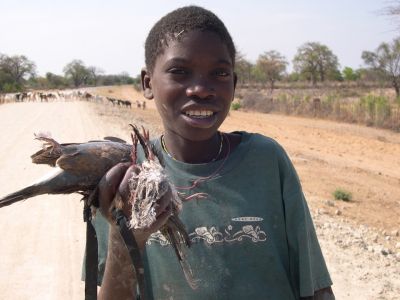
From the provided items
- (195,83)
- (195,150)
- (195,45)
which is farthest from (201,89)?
(195,150)

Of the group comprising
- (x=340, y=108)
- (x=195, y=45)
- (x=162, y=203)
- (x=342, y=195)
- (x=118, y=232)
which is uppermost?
(x=195, y=45)

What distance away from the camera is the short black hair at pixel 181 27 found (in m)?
1.57

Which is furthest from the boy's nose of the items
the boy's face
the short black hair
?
the short black hair

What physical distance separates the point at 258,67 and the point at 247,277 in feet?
199

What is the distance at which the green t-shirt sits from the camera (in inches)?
61.6

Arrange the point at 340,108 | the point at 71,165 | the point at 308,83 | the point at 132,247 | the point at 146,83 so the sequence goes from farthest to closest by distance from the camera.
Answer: the point at 308,83 < the point at 340,108 < the point at 146,83 < the point at 71,165 < the point at 132,247

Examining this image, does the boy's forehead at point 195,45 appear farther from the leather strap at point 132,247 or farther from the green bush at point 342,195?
the green bush at point 342,195

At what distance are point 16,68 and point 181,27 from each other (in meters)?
84.2

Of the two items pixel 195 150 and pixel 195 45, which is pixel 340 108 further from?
pixel 195 45

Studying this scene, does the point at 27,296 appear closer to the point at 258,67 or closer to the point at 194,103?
the point at 194,103

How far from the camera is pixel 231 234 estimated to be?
157cm

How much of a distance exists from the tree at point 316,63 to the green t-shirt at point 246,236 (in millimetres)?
58382

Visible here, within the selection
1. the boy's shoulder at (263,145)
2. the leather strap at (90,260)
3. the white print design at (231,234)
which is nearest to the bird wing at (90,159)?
the leather strap at (90,260)

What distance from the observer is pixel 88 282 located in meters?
1.39
